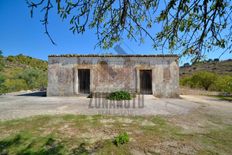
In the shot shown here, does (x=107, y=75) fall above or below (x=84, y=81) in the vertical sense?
above

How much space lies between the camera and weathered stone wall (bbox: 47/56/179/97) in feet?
40.2

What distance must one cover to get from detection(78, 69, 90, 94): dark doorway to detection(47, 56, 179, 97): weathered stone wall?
2.21 feet

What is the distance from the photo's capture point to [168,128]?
482 centimetres

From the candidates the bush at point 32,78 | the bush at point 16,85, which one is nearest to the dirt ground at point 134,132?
the bush at point 16,85

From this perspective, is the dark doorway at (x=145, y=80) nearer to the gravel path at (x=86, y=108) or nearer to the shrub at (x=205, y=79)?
the gravel path at (x=86, y=108)

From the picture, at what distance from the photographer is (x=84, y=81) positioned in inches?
516

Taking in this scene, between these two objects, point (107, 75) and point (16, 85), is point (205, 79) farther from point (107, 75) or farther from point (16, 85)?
point (16, 85)

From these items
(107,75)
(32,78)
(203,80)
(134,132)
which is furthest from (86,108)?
(203,80)

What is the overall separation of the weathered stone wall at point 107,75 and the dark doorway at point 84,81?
2.21 ft

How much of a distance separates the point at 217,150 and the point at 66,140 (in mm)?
3456

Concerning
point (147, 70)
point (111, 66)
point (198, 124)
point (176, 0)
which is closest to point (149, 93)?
point (147, 70)

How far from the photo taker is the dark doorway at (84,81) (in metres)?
13.0

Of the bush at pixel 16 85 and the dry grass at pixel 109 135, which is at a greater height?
the bush at pixel 16 85

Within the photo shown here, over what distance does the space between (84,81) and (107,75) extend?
85.0 inches
